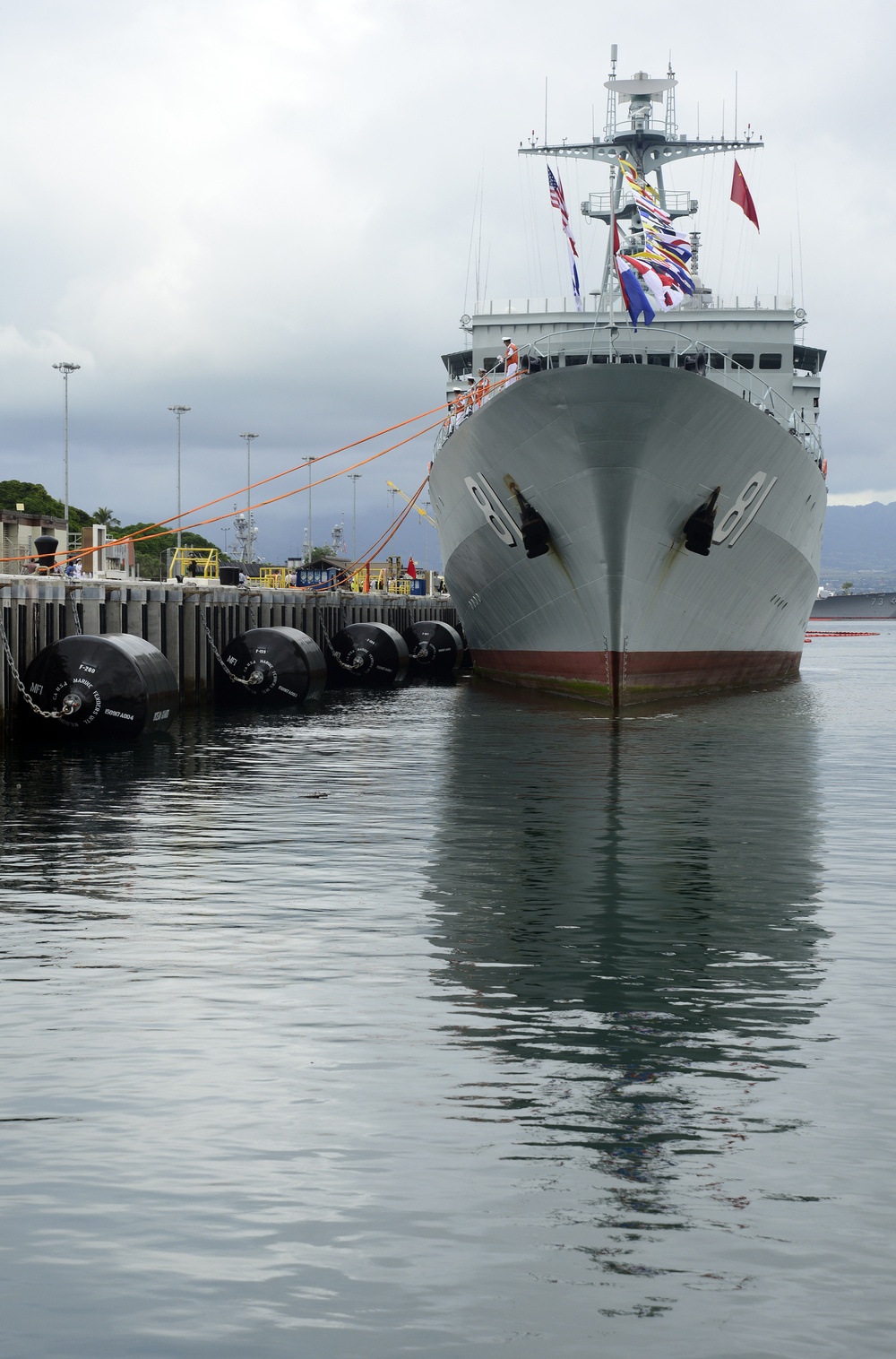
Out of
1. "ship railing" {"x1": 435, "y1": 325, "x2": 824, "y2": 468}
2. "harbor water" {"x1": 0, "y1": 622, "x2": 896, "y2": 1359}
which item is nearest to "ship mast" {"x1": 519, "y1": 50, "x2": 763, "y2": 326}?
"ship railing" {"x1": 435, "y1": 325, "x2": 824, "y2": 468}

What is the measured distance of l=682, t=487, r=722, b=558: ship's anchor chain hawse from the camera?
2800cm

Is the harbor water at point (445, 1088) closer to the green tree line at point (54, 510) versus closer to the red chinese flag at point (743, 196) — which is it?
the red chinese flag at point (743, 196)

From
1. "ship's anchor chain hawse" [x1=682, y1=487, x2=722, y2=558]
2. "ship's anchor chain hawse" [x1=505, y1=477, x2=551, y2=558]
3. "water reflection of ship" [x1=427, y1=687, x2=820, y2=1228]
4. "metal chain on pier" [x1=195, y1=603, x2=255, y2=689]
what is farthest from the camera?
"metal chain on pier" [x1=195, y1=603, x2=255, y2=689]

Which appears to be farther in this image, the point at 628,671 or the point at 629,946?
the point at 628,671

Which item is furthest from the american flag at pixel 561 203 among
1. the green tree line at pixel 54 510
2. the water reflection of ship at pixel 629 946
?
the green tree line at pixel 54 510

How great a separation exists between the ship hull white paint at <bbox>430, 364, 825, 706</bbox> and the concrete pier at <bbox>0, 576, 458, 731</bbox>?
6.62 m

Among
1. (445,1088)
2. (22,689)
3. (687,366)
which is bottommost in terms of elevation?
(445,1088)

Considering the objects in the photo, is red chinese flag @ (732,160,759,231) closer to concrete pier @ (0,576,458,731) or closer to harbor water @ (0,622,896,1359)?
concrete pier @ (0,576,458,731)

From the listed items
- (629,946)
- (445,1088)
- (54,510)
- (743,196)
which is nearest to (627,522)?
(743,196)

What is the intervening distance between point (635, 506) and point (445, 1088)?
2085 centimetres

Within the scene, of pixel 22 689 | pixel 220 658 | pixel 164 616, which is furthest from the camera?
pixel 220 658

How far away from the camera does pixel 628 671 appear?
2855 cm

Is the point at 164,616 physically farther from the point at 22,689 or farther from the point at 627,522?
the point at 627,522

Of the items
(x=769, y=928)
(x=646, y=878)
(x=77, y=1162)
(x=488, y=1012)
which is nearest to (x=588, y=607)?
(x=646, y=878)
